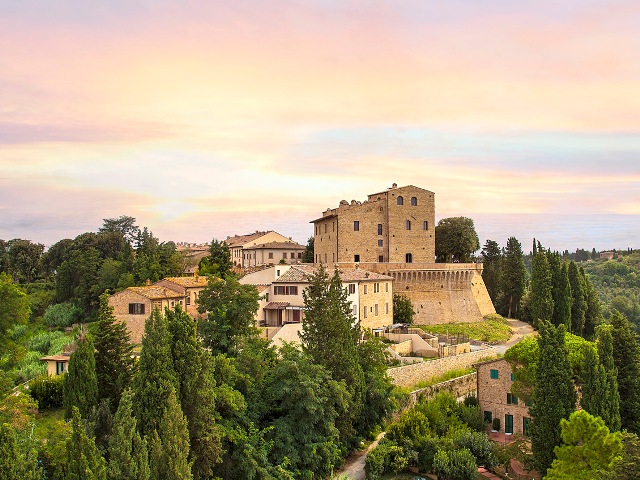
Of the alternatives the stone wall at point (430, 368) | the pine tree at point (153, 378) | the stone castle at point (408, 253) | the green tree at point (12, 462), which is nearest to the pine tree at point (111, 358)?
the pine tree at point (153, 378)

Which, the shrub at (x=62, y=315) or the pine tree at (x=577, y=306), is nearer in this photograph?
the pine tree at (x=577, y=306)

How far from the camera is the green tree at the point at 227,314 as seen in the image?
27891 mm

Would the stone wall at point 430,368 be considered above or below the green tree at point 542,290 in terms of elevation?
below

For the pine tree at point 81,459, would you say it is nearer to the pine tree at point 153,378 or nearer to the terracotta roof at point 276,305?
the pine tree at point 153,378

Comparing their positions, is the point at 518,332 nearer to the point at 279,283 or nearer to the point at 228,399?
the point at 279,283

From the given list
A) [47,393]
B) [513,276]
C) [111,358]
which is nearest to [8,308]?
[47,393]

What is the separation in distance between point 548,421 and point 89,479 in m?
17.5

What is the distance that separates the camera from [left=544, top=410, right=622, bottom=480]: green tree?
19250 millimetres

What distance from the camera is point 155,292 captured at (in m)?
40.6

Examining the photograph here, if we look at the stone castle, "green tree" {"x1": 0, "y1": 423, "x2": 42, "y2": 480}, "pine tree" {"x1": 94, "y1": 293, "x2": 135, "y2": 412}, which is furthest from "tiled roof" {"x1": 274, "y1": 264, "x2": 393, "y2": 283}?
"green tree" {"x1": 0, "y1": 423, "x2": 42, "y2": 480}

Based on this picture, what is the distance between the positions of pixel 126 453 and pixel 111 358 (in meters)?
7.90

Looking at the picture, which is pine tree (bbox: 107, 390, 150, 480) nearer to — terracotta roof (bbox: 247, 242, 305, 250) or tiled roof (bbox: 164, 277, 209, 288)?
tiled roof (bbox: 164, 277, 209, 288)

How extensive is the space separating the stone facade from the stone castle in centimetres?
2056

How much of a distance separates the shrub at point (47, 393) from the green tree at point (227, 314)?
6976mm
